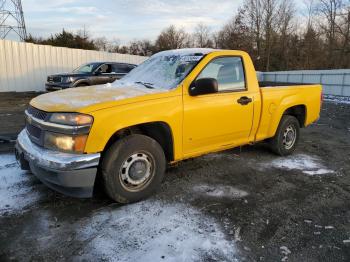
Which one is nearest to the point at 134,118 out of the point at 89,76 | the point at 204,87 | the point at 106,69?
the point at 204,87

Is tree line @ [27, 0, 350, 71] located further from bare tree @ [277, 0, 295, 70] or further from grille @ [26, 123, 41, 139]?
grille @ [26, 123, 41, 139]

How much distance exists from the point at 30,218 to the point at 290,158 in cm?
449

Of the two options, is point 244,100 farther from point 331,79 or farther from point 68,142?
point 331,79

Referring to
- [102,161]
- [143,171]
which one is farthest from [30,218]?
[143,171]

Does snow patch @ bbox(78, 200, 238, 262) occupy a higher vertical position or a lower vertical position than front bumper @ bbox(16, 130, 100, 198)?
lower

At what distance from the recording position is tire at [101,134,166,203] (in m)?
3.77

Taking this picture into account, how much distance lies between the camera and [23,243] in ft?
10.4

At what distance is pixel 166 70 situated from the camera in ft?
16.1

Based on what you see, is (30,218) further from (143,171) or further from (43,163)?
(143,171)

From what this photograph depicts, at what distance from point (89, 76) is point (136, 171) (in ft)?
34.5

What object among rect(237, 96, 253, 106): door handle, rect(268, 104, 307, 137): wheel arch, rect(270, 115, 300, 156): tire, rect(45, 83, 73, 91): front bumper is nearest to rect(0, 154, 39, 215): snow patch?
rect(237, 96, 253, 106): door handle

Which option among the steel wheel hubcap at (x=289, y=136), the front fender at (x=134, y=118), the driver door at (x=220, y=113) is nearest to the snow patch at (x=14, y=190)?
the front fender at (x=134, y=118)

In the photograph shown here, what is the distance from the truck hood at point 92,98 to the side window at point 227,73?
2.84 feet

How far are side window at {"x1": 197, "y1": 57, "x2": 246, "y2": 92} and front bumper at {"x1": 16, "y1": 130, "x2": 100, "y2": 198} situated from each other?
6.47 feet
